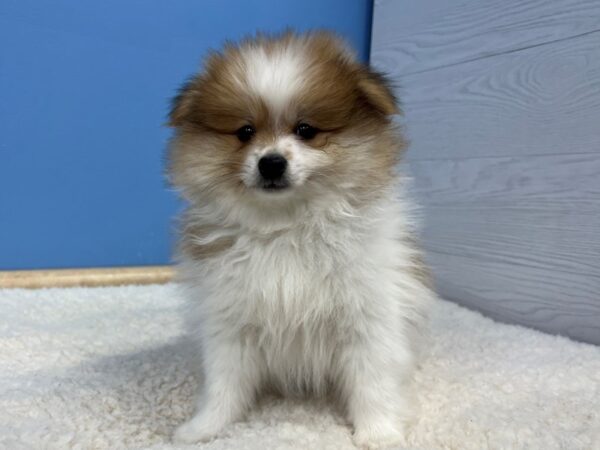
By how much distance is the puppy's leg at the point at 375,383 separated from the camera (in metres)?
1.19

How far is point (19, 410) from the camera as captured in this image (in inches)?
49.6

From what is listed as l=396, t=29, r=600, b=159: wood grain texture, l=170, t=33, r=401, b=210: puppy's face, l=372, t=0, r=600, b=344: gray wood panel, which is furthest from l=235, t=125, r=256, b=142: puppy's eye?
l=396, t=29, r=600, b=159: wood grain texture

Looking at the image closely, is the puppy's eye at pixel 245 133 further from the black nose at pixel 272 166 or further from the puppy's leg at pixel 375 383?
the puppy's leg at pixel 375 383

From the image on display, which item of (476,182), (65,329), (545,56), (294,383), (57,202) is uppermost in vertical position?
(545,56)

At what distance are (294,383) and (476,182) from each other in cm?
114

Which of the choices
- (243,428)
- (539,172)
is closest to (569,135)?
(539,172)

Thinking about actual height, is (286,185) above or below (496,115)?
below

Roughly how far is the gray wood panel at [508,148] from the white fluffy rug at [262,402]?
19 centimetres

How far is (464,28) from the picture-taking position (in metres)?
2.12

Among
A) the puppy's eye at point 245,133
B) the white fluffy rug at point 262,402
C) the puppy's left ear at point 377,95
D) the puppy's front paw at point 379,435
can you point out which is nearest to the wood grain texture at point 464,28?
the puppy's left ear at point 377,95

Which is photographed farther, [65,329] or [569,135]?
[65,329]

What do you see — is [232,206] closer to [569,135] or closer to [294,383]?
[294,383]

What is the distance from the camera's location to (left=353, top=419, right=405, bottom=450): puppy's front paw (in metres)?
1.15

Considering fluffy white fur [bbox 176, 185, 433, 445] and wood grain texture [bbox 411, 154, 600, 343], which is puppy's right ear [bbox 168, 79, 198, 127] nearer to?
fluffy white fur [bbox 176, 185, 433, 445]
